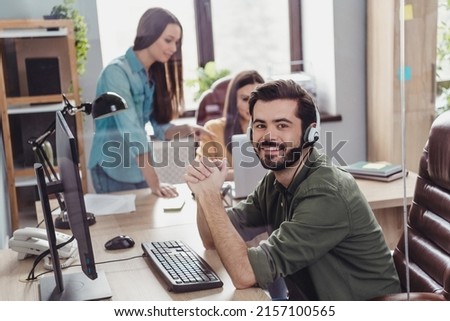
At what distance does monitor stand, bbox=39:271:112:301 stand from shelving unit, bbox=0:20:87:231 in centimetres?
40

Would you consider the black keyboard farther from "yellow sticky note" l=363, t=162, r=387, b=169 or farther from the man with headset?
"yellow sticky note" l=363, t=162, r=387, b=169

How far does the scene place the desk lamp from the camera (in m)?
1.61

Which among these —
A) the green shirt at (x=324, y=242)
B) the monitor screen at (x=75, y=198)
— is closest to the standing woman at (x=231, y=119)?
the green shirt at (x=324, y=242)

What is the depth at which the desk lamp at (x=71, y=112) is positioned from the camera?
5.28 ft

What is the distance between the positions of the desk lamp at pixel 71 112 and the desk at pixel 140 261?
112 millimetres

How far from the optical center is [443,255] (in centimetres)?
154

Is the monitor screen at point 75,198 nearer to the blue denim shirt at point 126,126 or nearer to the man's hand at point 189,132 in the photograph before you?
the blue denim shirt at point 126,126

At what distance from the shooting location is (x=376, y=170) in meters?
1.81

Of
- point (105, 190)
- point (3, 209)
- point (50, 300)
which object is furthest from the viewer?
point (105, 190)

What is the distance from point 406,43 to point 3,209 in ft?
4.31

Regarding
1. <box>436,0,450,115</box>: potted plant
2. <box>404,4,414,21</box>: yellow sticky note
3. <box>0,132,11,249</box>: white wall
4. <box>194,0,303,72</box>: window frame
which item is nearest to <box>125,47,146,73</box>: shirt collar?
<box>194,0,303,72</box>: window frame
